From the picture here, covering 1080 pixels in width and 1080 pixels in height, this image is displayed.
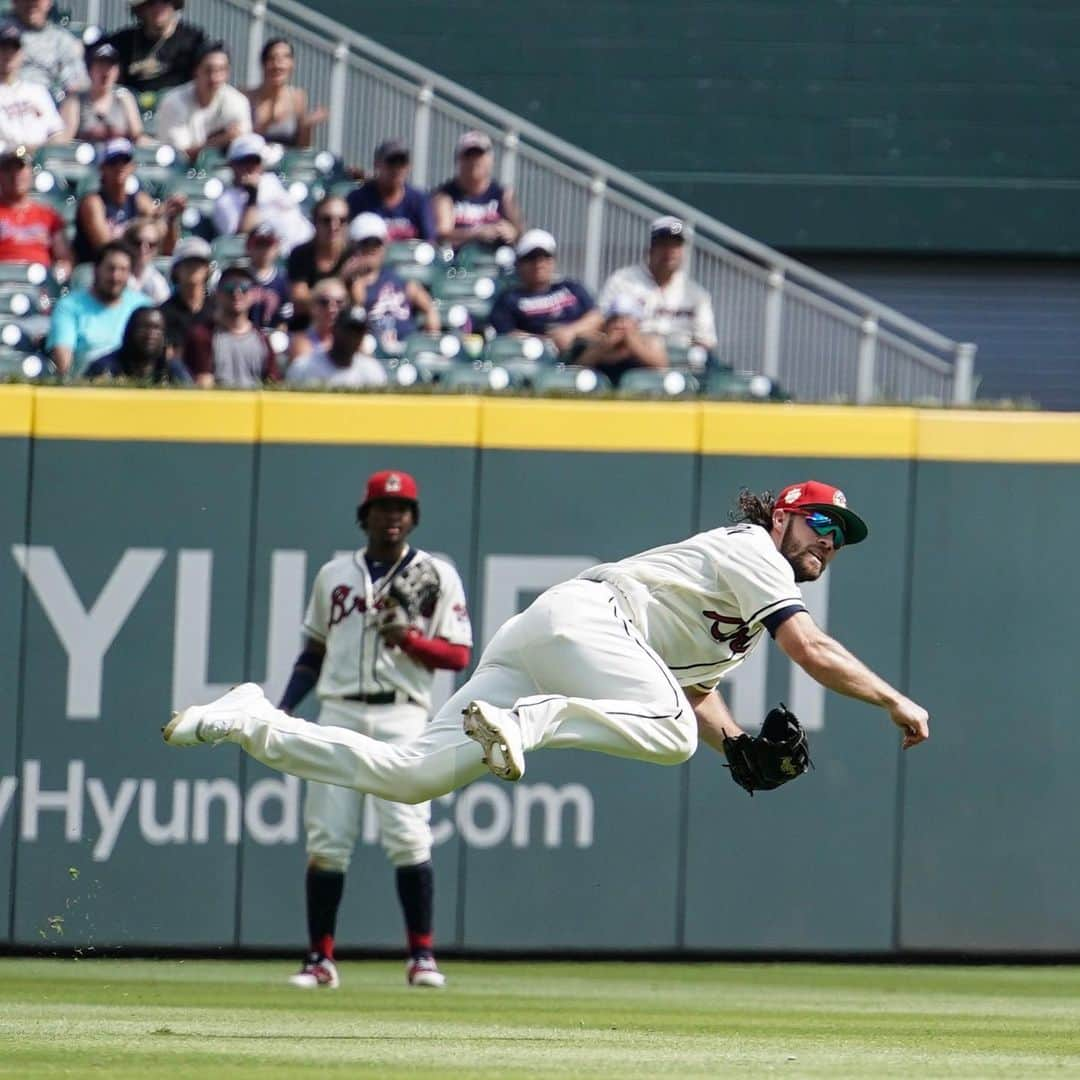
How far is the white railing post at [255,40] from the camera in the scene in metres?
14.2

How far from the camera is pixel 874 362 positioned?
482 inches

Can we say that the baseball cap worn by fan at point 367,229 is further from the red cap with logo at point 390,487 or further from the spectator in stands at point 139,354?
the red cap with logo at point 390,487

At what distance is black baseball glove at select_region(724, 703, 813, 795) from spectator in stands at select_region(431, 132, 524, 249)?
23.3ft

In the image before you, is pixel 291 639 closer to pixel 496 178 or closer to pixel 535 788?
pixel 535 788

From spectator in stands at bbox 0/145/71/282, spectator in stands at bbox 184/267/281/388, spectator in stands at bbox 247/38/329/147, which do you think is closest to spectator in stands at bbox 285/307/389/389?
spectator in stands at bbox 184/267/281/388

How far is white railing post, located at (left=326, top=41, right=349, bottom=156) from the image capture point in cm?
1396

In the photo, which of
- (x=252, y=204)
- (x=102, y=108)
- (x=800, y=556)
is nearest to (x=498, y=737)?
(x=800, y=556)

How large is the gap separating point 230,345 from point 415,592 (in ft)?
9.65

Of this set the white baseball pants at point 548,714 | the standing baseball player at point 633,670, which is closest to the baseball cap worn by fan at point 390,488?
the standing baseball player at point 633,670

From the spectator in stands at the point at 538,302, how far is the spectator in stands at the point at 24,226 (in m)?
2.55

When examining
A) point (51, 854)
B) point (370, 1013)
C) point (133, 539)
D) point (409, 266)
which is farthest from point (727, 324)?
point (370, 1013)

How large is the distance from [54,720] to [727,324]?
4.66 metres

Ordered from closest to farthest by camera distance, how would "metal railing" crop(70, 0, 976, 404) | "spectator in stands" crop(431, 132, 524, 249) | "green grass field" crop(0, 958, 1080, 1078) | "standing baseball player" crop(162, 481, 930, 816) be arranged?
"green grass field" crop(0, 958, 1080, 1078) < "standing baseball player" crop(162, 481, 930, 816) < "metal railing" crop(70, 0, 976, 404) < "spectator in stands" crop(431, 132, 524, 249)

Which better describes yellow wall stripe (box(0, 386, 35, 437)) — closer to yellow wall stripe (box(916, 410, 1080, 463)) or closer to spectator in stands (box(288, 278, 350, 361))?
spectator in stands (box(288, 278, 350, 361))
